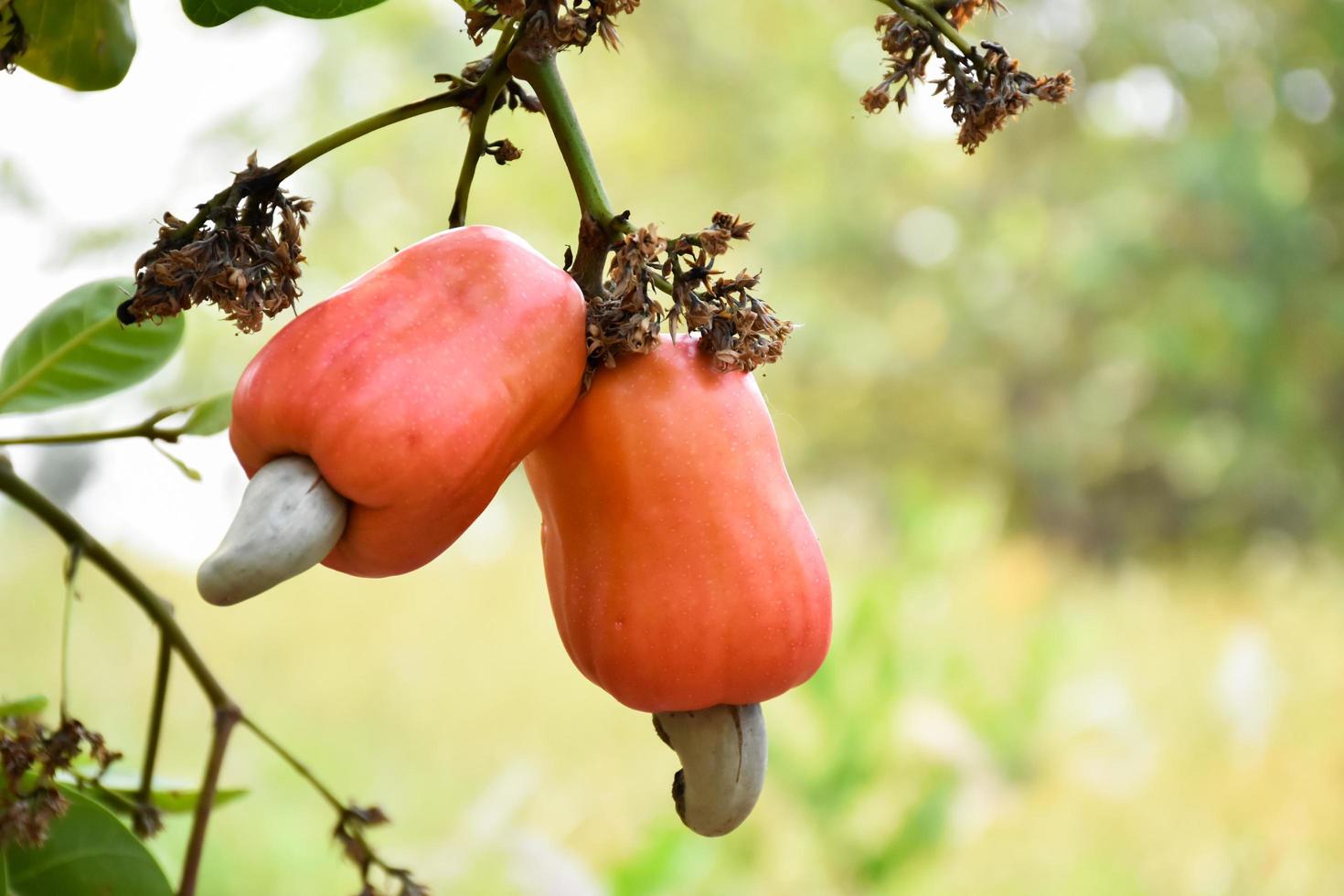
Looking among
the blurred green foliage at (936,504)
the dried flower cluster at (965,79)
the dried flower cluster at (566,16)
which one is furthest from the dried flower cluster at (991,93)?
the blurred green foliage at (936,504)

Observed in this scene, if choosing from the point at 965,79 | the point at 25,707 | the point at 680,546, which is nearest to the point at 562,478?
the point at 680,546

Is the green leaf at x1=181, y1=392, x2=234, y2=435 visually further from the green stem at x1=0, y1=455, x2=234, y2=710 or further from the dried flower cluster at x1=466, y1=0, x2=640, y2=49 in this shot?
the dried flower cluster at x1=466, y1=0, x2=640, y2=49

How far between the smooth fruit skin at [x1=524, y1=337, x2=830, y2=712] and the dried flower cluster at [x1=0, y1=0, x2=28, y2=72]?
0.19m

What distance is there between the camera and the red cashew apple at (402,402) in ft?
1.12

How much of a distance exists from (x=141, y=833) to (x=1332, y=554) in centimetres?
489

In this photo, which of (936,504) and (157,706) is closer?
(157,706)

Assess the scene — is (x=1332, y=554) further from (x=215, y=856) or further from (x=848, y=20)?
(x=215, y=856)

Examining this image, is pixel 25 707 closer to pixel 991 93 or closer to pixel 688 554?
pixel 688 554

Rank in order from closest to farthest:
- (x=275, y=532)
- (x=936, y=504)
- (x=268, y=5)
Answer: (x=275, y=532), (x=268, y=5), (x=936, y=504)

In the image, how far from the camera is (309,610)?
3486 mm

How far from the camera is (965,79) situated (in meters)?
0.38

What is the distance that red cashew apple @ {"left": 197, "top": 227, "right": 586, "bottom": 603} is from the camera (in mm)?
343

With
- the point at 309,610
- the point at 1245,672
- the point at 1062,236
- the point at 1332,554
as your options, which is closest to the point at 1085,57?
the point at 1062,236

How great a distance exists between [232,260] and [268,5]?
128 mm
